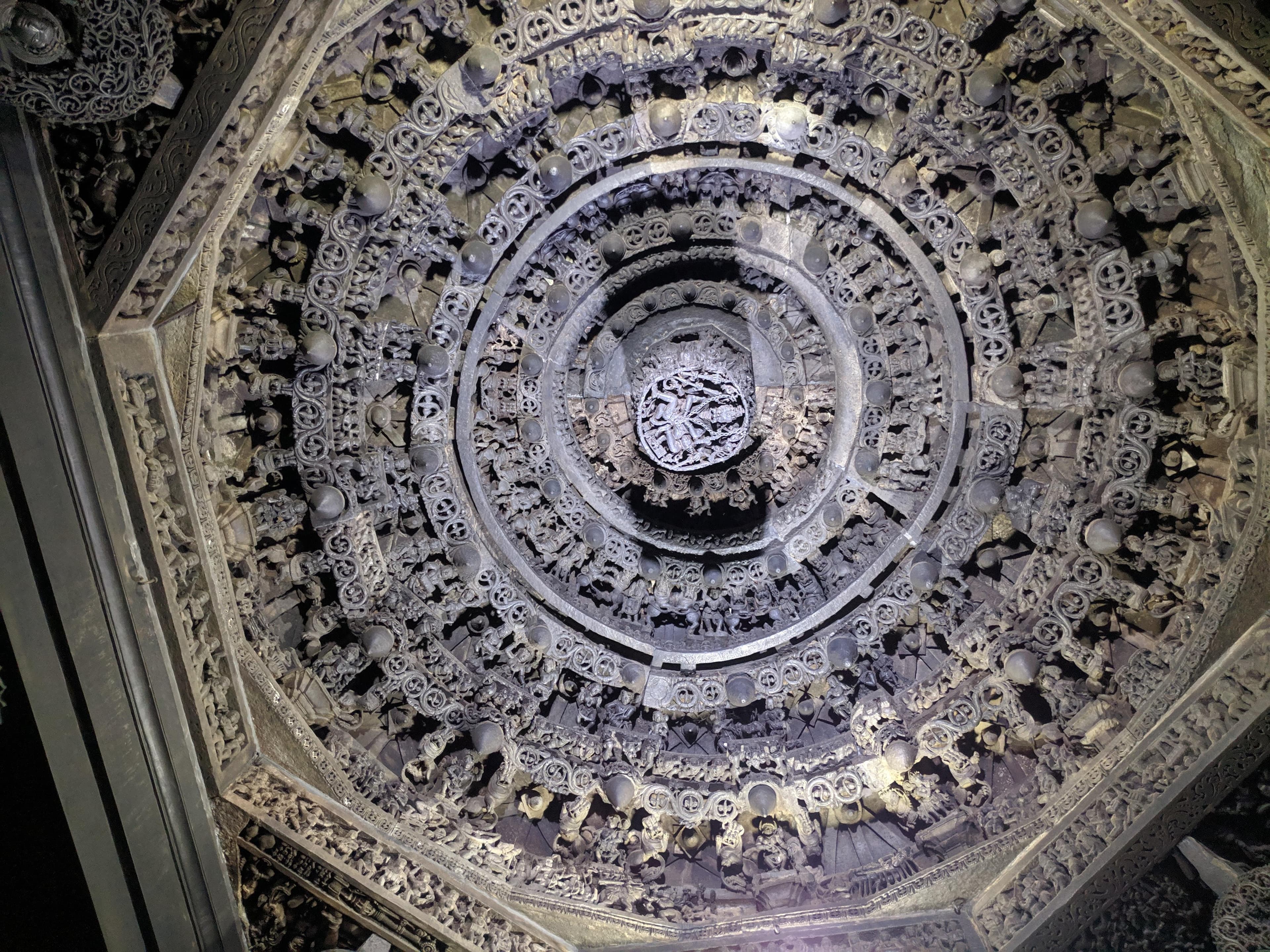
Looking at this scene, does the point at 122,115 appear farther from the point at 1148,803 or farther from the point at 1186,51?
the point at 1148,803

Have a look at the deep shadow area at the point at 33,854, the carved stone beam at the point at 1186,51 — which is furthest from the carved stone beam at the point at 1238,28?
the deep shadow area at the point at 33,854

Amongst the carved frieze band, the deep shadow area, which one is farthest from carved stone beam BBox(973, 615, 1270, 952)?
the deep shadow area

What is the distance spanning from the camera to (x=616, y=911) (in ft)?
18.5

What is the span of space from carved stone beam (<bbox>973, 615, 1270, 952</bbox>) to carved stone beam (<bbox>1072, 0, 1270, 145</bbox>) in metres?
2.91

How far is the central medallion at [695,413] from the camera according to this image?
6.34m

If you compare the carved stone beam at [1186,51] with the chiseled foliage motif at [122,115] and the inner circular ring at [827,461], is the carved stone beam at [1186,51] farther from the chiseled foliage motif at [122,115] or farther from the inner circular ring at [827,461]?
the chiseled foliage motif at [122,115]

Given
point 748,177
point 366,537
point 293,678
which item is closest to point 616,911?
point 293,678

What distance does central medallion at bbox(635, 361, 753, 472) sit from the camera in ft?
20.8

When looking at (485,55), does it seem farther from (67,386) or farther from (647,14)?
(67,386)

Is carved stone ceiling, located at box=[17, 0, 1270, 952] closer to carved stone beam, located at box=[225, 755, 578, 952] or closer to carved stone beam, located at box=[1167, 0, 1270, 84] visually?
carved stone beam, located at box=[225, 755, 578, 952]

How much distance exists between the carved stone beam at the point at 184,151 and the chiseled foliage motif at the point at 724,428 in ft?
1.88

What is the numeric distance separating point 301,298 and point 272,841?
354cm

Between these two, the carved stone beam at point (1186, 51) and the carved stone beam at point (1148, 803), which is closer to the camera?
the carved stone beam at point (1186, 51)

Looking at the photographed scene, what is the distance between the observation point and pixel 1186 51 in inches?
158
